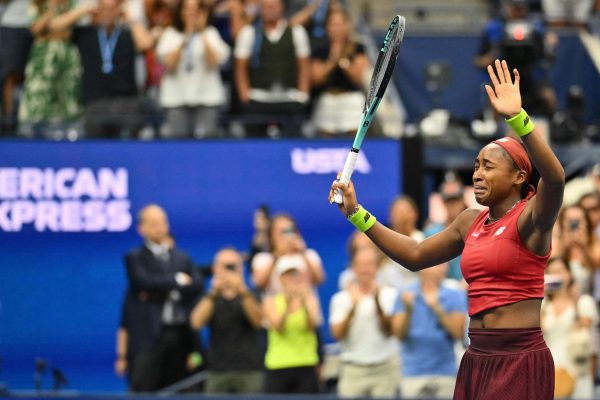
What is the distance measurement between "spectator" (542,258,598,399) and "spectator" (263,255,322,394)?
1.73 metres

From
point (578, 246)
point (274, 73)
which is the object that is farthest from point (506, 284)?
point (274, 73)

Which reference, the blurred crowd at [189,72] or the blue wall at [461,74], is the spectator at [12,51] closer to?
the blurred crowd at [189,72]

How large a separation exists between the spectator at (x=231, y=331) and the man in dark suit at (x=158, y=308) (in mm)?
516

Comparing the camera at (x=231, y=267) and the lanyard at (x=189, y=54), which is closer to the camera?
the camera at (x=231, y=267)

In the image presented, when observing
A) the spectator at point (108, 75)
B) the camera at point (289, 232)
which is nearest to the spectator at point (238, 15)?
the spectator at point (108, 75)

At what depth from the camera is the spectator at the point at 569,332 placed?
32.6 feet

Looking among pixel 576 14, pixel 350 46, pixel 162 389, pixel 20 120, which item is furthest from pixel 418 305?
pixel 576 14

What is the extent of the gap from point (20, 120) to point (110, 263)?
5.37ft

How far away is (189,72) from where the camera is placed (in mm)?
12289

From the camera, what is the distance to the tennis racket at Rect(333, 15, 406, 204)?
5992 millimetres

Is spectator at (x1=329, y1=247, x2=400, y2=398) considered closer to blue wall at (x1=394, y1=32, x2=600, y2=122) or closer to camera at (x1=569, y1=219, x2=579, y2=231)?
camera at (x1=569, y1=219, x2=579, y2=231)

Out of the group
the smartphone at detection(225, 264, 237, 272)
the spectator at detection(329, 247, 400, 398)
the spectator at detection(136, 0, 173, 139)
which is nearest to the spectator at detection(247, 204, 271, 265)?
the smartphone at detection(225, 264, 237, 272)

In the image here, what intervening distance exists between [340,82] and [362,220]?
6444 millimetres

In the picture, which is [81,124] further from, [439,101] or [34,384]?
[439,101]
